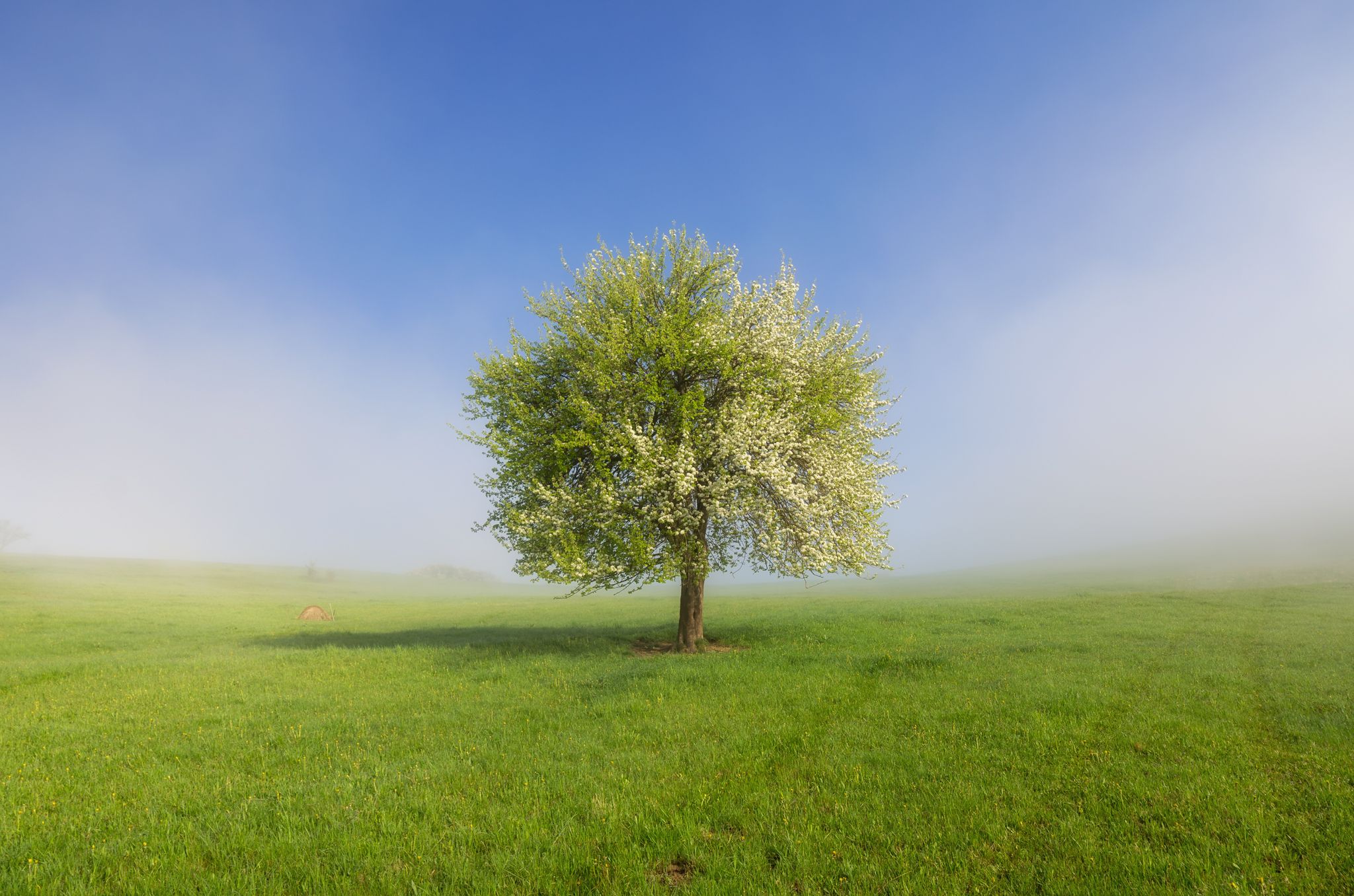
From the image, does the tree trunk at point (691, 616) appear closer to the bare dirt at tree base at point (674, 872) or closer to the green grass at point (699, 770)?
the green grass at point (699, 770)

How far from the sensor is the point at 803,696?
17328 mm

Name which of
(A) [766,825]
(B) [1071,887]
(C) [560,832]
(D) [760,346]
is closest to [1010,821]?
(B) [1071,887]

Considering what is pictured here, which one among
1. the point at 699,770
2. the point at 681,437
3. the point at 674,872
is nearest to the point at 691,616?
the point at 681,437

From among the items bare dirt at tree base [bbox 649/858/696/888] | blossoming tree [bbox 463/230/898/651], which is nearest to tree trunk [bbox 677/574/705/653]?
blossoming tree [bbox 463/230/898/651]

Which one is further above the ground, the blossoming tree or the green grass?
the blossoming tree

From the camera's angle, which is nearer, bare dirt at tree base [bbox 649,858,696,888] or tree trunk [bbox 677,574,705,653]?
bare dirt at tree base [bbox 649,858,696,888]

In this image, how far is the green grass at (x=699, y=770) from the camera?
8.34m

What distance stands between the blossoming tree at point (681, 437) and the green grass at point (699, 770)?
166 inches

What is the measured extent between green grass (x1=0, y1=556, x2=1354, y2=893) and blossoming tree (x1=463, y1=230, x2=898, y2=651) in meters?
4.22

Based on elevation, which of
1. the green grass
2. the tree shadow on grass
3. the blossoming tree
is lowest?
the tree shadow on grass

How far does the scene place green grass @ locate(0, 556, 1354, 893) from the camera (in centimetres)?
834

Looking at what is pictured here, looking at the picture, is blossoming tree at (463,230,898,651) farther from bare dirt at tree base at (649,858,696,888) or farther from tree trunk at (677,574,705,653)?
bare dirt at tree base at (649,858,696,888)

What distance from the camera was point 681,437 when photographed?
82.7ft

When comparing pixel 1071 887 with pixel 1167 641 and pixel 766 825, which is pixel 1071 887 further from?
pixel 1167 641
